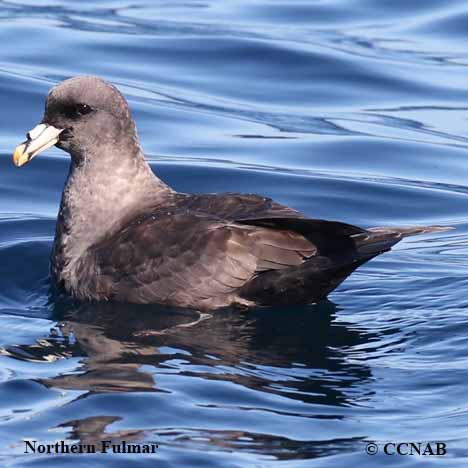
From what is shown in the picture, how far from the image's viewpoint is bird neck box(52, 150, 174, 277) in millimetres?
8609

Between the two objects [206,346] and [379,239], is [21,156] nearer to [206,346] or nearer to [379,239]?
[206,346]

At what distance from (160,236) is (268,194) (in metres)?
3.33

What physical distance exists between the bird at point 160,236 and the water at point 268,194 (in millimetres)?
186

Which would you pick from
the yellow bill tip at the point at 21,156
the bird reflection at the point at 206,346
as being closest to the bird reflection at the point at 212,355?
the bird reflection at the point at 206,346

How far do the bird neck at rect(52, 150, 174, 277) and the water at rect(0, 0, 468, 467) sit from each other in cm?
42

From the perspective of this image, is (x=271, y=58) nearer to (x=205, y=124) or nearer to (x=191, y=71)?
(x=191, y=71)

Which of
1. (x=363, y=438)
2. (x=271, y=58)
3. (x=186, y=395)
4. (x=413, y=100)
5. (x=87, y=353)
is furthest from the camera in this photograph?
(x=271, y=58)

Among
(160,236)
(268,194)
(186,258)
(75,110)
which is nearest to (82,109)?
(75,110)

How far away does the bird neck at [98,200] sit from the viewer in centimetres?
861

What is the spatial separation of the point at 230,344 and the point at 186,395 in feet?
3.16

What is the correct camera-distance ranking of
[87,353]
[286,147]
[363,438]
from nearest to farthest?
[363,438]
[87,353]
[286,147]

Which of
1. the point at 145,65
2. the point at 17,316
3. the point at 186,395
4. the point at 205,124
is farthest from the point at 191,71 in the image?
the point at 186,395

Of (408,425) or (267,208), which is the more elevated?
(267,208)

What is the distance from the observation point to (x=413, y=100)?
45.3 ft
